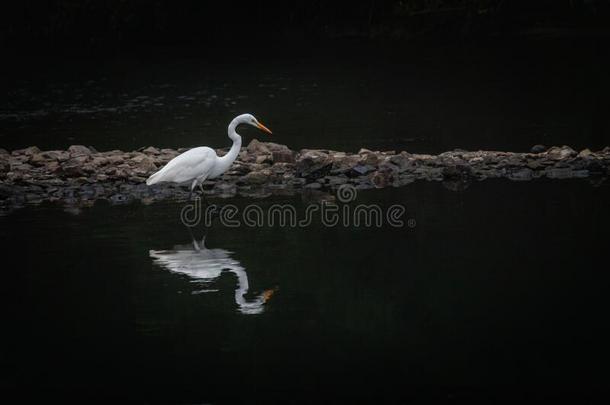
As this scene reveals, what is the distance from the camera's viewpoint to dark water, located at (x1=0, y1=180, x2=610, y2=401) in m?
7.54

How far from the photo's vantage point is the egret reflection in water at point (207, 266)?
9383 millimetres

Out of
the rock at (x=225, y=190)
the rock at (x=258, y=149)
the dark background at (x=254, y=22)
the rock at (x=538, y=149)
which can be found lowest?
the rock at (x=225, y=190)

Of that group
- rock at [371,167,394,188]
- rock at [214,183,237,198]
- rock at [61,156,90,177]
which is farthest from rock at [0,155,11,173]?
rock at [371,167,394,188]

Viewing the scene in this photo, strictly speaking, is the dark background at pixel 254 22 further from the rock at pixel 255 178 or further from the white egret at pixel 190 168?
the white egret at pixel 190 168

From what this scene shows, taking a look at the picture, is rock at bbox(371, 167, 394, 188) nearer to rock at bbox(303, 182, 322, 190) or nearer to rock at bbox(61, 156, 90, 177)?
rock at bbox(303, 182, 322, 190)

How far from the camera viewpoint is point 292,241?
1158 cm

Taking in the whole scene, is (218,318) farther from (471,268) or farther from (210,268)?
(471,268)

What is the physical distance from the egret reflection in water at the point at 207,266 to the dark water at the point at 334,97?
7316 mm

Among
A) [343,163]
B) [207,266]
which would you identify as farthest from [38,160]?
[207,266]

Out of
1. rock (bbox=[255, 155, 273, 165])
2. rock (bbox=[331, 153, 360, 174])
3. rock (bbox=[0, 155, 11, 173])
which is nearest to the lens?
rock (bbox=[331, 153, 360, 174])

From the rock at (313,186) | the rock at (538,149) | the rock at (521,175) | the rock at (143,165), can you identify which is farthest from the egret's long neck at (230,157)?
the rock at (538,149)

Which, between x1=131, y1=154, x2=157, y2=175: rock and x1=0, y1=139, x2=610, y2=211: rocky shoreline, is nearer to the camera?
x1=0, y1=139, x2=610, y2=211: rocky shoreline

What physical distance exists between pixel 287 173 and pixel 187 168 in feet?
6.85

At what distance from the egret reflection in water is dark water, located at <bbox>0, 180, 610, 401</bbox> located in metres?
0.03
